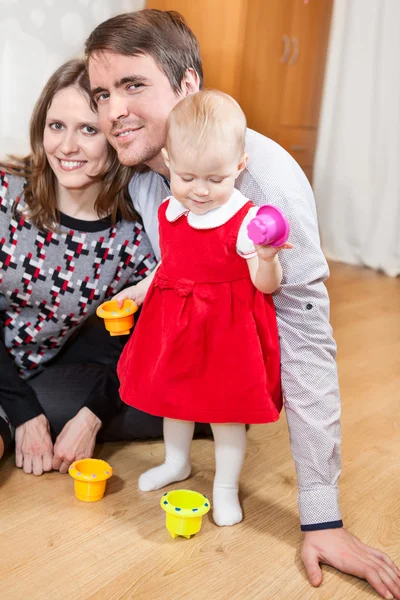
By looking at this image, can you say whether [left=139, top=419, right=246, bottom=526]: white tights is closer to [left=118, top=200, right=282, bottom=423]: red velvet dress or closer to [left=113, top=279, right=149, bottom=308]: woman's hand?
[left=118, top=200, right=282, bottom=423]: red velvet dress

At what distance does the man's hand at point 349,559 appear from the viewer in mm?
1230

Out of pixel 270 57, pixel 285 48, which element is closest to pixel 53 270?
pixel 270 57

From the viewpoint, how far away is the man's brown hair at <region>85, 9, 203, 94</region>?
1.46 meters

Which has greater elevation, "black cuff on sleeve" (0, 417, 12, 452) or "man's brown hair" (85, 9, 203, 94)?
"man's brown hair" (85, 9, 203, 94)

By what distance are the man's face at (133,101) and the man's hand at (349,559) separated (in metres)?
0.82

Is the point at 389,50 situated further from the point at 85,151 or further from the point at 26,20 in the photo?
the point at 85,151

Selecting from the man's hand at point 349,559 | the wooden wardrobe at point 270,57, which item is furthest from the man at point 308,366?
the wooden wardrobe at point 270,57

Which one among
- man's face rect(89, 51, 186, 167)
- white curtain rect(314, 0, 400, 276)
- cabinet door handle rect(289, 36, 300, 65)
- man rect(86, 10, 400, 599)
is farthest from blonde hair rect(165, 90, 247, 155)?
cabinet door handle rect(289, 36, 300, 65)

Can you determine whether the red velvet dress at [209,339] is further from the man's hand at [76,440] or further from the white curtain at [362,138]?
the white curtain at [362,138]

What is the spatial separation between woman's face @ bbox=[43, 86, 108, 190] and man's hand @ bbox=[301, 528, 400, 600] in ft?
2.94

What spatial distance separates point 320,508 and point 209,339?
1.22ft

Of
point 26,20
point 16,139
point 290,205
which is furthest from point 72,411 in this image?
point 26,20

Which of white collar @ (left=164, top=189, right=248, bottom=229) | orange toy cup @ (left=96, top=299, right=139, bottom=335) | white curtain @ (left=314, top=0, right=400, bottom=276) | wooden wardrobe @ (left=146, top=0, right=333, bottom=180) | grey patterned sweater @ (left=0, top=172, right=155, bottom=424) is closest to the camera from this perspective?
white collar @ (left=164, top=189, right=248, bottom=229)

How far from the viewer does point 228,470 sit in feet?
4.70
